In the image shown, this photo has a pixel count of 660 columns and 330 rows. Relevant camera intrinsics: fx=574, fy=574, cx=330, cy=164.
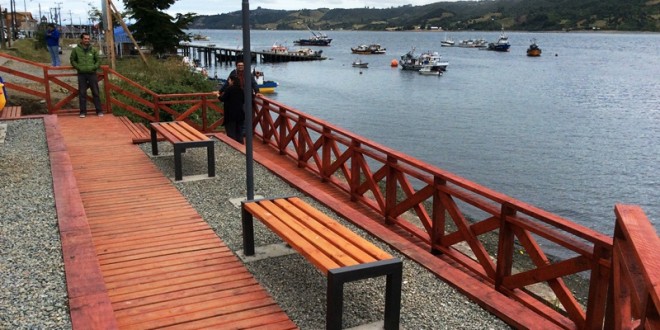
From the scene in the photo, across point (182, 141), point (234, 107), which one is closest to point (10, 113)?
point (234, 107)

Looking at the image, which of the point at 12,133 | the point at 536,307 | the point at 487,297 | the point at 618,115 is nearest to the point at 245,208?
the point at 487,297

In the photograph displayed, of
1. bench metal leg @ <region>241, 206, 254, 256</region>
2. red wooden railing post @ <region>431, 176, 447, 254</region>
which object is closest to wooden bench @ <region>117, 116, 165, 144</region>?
bench metal leg @ <region>241, 206, 254, 256</region>

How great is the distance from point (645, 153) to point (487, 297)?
2650 centimetres

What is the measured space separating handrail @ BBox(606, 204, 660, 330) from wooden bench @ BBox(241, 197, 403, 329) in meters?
1.38

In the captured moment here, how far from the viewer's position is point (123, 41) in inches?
1650

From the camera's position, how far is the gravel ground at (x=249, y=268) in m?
4.01

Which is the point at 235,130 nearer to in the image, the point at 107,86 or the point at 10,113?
the point at 107,86

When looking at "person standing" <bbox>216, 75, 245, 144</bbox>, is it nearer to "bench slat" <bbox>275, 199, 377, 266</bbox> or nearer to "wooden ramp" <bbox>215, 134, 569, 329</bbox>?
"wooden ramp" <bbox>215, 134, 569, 329</bbox>

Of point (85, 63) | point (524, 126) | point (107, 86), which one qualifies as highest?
point (85, 63)

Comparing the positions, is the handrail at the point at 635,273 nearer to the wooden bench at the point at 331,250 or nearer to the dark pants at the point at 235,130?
the wooden bench at the point at 331,250

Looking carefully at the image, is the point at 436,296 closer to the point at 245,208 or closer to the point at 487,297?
the point at 487,297

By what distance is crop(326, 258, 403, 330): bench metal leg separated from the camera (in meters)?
3.81

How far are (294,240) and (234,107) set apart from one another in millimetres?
6583

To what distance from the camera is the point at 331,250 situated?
4.24 m
